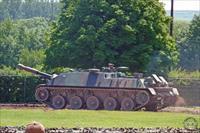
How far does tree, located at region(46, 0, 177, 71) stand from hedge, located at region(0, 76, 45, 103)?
10.8 feet

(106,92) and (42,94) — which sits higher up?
(106,92)

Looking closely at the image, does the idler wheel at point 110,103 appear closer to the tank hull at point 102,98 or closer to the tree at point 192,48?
the tank hull at point 102,98

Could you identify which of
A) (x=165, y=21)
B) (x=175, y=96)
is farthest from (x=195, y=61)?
(x=175, y=96)

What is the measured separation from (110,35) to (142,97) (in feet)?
35.8

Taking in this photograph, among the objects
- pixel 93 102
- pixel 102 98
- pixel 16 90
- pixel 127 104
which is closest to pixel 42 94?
pixel 93 102

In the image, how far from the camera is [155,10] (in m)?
50.0

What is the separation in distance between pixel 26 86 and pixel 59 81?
21.8 feet

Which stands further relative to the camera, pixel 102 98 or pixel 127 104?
pixel 102 98

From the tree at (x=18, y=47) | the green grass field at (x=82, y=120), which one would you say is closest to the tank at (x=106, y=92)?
the green grass field at (x=82, y=120)

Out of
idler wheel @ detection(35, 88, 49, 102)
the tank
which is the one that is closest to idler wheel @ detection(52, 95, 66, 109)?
the tank

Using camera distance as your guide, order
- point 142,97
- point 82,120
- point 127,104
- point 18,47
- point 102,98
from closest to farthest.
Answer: point 82,120, point 142,97, point 127,104, point 102,98, point 18,47

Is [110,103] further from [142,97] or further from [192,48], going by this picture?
[192,48]

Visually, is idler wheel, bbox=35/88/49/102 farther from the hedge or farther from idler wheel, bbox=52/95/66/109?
the hedge

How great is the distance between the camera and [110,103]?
39.1 m
